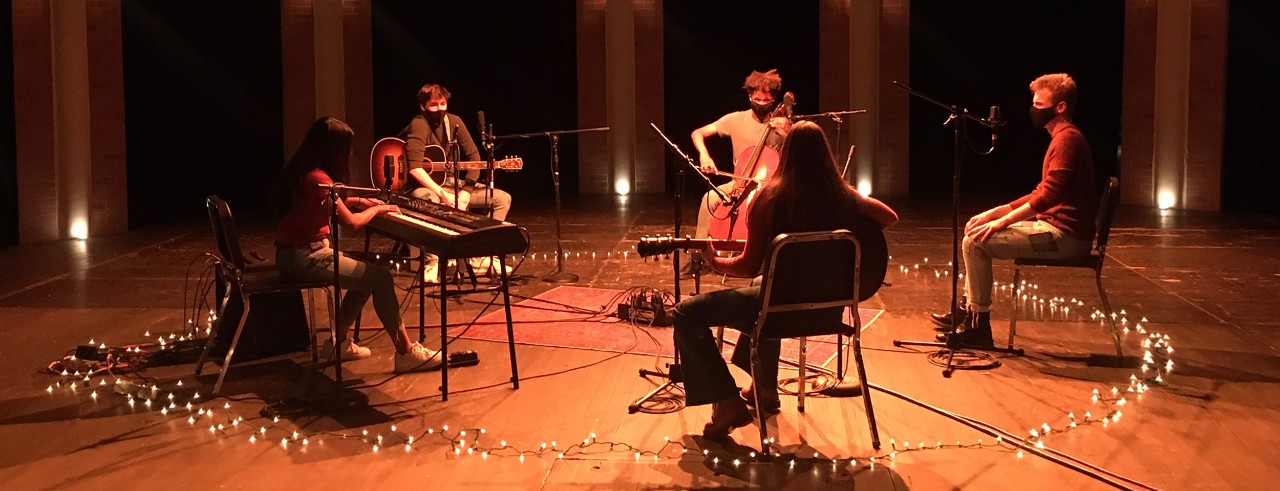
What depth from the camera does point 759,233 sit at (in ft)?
13.9

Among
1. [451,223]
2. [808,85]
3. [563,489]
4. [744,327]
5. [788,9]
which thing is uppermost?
[788,9]

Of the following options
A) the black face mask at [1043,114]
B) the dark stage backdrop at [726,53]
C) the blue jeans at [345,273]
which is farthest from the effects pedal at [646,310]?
the dark stage backdrop at [726,53]

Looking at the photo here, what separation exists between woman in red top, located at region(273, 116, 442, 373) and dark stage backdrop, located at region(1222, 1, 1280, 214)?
886cm

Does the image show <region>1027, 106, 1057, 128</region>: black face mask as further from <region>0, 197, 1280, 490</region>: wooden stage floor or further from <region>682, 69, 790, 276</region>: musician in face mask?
<region>682, 69, 790, 276</region>: musician in face mask

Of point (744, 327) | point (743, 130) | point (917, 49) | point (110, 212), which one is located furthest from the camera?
point (917, 49)

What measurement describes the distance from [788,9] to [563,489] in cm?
1022

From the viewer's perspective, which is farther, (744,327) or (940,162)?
(940,162)

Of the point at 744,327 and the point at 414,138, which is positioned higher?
the point at 414,138

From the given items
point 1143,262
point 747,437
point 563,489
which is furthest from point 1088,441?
point 1143,262

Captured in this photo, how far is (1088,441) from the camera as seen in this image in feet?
14.4

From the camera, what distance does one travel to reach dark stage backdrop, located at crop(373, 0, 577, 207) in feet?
44.1

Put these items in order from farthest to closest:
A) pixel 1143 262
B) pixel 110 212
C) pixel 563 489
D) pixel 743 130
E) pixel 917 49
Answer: pixel 917 49 → pixel 110 212 → pixel 1143 262 → pixel 743 130 → pixel 563 489

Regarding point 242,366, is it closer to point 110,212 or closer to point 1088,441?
point 1088,441

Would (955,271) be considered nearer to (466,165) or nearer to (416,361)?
(416,361)
